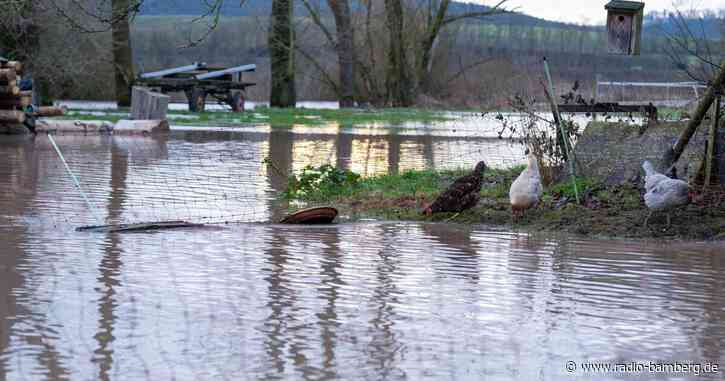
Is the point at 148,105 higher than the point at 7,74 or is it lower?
lower

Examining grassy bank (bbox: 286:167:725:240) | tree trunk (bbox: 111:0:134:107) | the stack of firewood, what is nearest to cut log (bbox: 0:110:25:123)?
the stack of firewood

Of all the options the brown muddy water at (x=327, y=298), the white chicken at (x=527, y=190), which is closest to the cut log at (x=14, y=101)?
the brown muddy water at (x=327, y=298)

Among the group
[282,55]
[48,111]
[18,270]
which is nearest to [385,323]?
[18,270]

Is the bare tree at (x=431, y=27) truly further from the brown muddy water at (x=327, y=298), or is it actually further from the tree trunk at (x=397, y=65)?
the brown muddy water at (x=327, y=298)

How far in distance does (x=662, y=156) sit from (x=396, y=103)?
123ft

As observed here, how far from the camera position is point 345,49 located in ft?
159

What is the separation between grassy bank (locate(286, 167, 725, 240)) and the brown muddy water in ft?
1.68

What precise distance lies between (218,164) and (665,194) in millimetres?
9699

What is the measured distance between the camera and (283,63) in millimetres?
44688

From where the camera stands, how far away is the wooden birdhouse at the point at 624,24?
49.2 ft

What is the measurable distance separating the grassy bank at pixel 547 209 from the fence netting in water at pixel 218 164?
83cm

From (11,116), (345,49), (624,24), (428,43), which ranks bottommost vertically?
(11,116)

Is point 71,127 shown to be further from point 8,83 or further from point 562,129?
point 562,129

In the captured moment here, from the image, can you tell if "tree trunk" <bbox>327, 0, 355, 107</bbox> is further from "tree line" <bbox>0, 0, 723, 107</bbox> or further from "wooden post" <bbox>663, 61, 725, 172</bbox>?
"wooden post" <bbox>663, 61, 725, 172</bbox>
